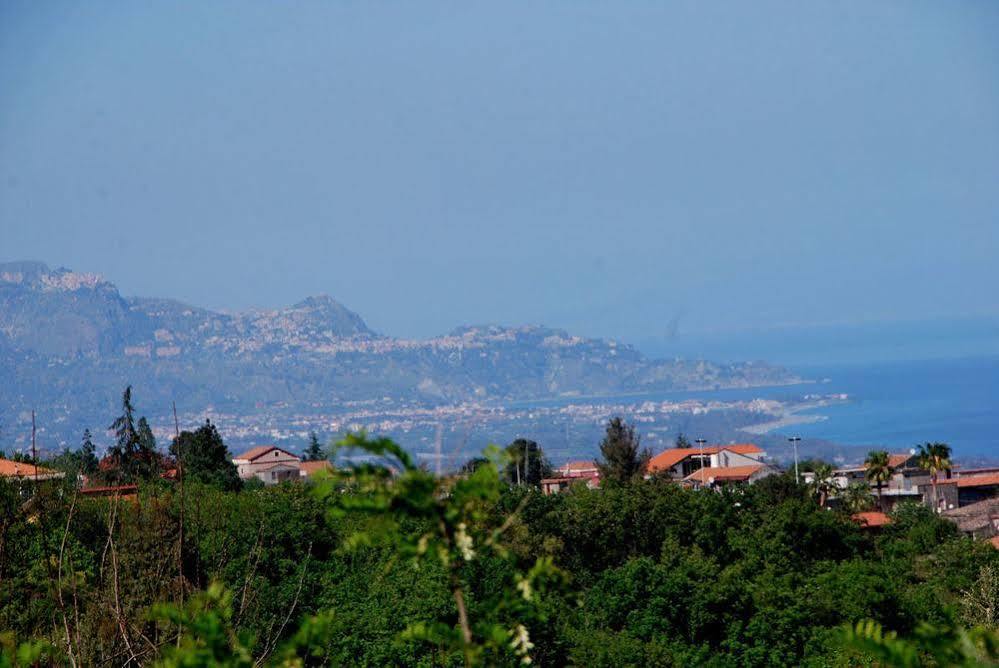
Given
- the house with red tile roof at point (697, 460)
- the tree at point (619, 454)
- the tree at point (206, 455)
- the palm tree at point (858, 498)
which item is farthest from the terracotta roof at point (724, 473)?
the tree at point (206, 455)

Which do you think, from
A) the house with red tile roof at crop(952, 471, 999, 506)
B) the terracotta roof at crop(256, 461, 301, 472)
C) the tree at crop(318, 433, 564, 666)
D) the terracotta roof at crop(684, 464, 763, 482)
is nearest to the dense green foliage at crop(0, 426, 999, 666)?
the tree at crop(318, 433, 564, 666)

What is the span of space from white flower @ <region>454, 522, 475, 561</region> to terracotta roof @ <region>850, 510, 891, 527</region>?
42554mm

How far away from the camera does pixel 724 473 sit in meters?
76.2

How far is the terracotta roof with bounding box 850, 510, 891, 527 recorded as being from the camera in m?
46.4

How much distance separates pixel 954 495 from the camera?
65562mm

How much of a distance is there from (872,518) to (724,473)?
24843 mm

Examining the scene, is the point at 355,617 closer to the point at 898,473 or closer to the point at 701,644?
the point at 701,644

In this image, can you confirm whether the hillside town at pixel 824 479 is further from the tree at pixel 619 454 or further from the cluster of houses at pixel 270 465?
the tree at pixel 619 454

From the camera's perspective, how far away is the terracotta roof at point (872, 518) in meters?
46.4

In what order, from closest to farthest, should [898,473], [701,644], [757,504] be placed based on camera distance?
[701,644], [757,504], [898,473]

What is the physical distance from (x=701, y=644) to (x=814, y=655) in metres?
2.56

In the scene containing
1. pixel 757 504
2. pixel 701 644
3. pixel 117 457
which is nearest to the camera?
pixel 701 644

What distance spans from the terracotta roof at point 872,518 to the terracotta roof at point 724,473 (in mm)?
19275

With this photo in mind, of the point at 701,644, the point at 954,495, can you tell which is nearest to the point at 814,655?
the point at 701,644
